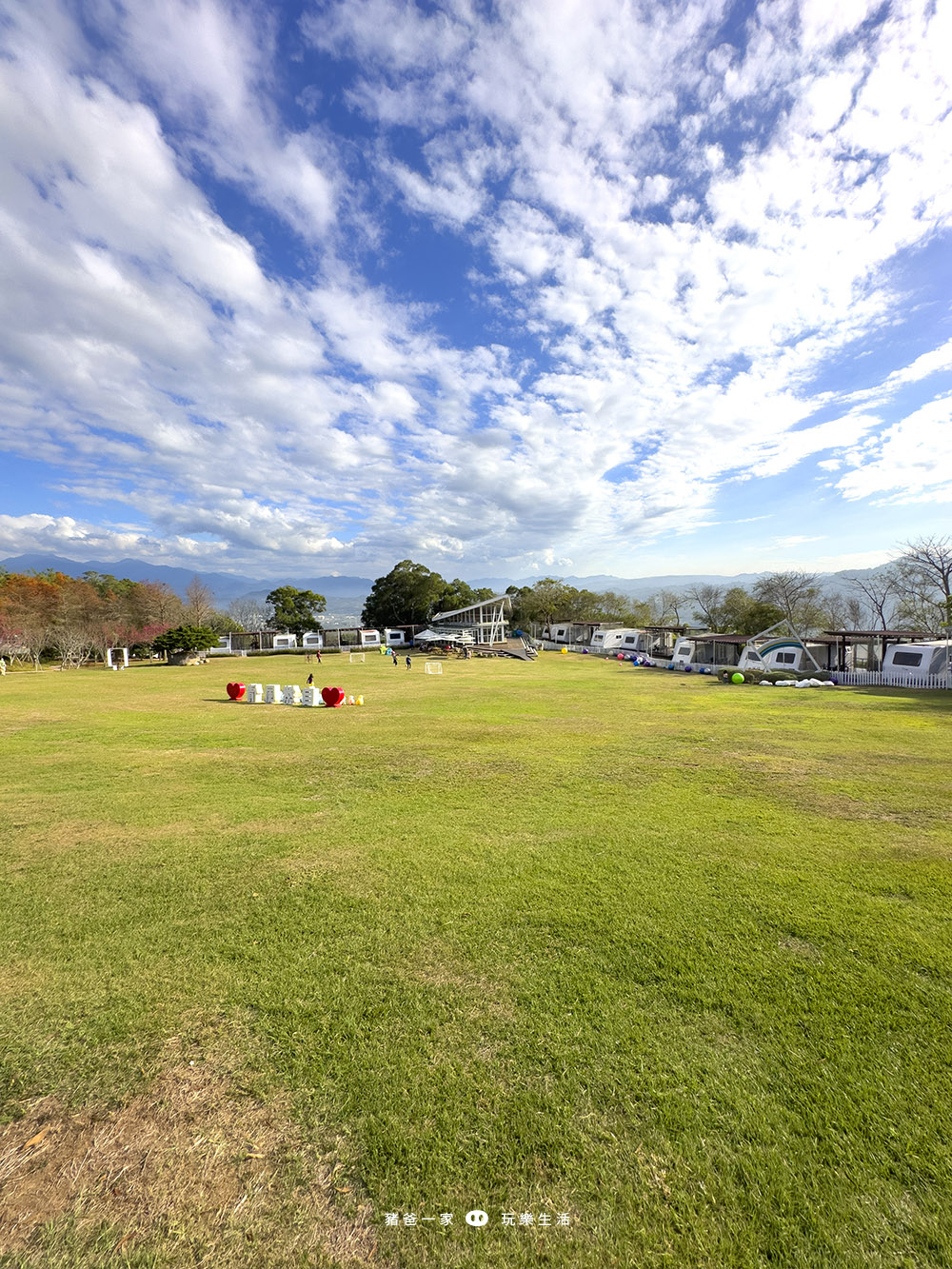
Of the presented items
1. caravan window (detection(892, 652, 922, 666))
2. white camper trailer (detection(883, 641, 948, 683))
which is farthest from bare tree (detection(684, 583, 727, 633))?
caravan window (detection(892, 652, 922, 666))

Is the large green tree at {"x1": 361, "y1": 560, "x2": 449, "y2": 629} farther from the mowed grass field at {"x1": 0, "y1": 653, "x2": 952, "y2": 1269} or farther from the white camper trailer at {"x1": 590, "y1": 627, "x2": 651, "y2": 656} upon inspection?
the mowed grass field at {"x1": 0, "y1": 653, "x2": 952, "y2": 1269}

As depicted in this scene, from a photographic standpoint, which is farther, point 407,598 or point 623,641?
point 407,598

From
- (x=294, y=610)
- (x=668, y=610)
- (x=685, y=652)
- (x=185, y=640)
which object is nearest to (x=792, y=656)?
(x=685, y=652)

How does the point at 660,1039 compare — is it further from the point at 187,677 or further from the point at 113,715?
the point at 187,677

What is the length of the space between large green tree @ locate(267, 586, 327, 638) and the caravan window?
185 ft

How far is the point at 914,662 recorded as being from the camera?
899 inches

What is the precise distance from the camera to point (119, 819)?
774 cm

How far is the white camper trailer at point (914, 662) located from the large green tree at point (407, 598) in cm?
4517

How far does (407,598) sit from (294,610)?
50.5ft

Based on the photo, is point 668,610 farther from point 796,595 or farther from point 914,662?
point 914,662

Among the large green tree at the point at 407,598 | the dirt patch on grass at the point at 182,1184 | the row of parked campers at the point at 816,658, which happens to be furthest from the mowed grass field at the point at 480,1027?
the large green tree at the point at 407,598

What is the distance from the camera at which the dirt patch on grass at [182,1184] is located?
2414 mm

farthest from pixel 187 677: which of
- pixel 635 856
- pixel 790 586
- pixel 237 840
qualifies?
pixel 790 586

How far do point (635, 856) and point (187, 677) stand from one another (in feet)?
106
